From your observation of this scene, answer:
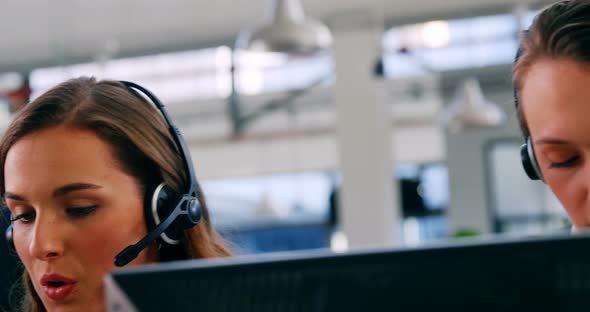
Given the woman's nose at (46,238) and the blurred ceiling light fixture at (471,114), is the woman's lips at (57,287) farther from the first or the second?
the blurred ceiling light fixture at (471,114)

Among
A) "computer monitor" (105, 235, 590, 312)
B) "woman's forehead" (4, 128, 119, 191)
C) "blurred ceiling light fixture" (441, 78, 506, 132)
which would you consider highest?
"blurred ceiling light fixture" (441, 78, 506, 132)

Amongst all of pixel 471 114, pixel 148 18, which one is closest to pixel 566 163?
pixel 471 114

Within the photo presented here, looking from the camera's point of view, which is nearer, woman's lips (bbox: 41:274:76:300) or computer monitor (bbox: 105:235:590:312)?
computer monitor (bbox: 105:235:590:312)

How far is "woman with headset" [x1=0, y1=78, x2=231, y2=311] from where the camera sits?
1.18 metres

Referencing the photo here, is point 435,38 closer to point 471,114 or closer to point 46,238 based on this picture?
point 471,114

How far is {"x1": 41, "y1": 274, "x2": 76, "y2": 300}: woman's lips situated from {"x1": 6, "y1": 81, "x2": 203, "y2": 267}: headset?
0.22 feet

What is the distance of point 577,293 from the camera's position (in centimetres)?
51

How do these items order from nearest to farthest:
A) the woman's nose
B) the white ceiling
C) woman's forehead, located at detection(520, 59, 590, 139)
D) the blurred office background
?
woman's forehead, located at detection(520, 59, 590, 139) → the woman's nose → the blurred office background → the white ceiling

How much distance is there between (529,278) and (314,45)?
4545 mm

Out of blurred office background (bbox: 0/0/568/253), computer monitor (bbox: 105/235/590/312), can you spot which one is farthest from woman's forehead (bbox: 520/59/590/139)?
blurred office background (bbox: 0/0/568/253)

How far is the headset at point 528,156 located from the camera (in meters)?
1.12

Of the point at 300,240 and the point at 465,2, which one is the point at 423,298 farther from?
the point at 300,240

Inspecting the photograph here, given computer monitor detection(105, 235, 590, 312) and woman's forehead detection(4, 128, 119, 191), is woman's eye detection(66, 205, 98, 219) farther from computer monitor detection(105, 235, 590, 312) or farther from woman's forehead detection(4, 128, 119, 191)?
computer monitor detection(105, 235, 590, 312)

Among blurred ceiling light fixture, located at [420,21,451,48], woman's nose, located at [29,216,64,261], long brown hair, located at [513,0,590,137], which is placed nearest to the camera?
long brown hair, located at [513,0,590,137]
